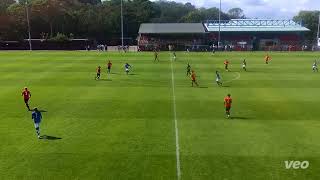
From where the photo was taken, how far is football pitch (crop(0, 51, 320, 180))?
1850cm

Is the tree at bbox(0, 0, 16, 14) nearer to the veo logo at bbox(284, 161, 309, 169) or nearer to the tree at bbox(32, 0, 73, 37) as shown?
the tree at bbox(32, 0, 73, 37)

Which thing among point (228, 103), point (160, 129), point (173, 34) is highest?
point (173, 34)

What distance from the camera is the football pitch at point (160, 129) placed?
18500 mm

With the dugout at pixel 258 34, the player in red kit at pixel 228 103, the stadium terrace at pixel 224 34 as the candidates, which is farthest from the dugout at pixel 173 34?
the player in red kit at pixel 228 103

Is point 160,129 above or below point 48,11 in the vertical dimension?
below

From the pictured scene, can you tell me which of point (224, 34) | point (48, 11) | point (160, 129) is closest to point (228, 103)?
point (160, 129)

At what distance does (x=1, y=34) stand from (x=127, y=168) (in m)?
96.3

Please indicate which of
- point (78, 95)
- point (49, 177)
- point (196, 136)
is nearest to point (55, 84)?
point (78, 95)

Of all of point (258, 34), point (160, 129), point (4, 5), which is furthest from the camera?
point (4, 5)

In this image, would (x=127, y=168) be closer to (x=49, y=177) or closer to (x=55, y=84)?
(x=49, y=177)

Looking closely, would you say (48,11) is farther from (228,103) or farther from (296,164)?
(296,164)

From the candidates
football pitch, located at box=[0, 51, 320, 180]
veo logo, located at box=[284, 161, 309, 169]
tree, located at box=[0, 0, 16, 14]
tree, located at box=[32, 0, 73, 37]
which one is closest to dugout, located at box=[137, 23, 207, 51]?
tree, located at box=[32, 0, 73, 37]

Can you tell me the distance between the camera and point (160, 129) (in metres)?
24.5

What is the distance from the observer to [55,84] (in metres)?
41.5
